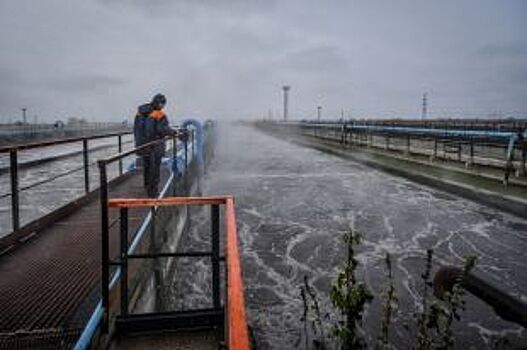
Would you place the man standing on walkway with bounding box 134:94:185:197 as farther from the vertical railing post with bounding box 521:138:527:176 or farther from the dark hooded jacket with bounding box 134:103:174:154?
the vertical railing post with bounding box 521:138:527:176

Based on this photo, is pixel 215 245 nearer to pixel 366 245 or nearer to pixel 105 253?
pixel 105 253

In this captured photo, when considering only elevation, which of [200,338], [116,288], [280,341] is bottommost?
[280,341]

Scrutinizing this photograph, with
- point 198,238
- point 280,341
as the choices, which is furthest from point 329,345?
point 198,238

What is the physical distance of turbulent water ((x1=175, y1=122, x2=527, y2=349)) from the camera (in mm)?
5961

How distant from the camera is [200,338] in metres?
3.79

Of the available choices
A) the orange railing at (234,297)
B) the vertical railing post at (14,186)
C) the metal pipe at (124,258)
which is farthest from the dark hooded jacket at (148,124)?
the orange railing at (234,297)

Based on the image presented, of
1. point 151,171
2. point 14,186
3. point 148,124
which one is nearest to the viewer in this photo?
point 14,186

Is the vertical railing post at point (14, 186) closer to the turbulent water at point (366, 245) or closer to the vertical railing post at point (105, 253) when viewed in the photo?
the vertical railing post at point (105, 253)

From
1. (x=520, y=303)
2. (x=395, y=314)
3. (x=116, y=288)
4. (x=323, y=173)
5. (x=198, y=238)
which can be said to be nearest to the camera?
(x=520, y=303)

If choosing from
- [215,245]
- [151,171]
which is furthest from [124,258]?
[151,171]

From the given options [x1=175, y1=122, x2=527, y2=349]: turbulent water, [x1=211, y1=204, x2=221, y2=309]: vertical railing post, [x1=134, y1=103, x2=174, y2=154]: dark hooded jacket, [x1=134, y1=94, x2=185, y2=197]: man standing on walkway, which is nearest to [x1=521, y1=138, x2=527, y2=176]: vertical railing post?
[x1=175, y1=122, x2=527, y2=349]: turbulent water

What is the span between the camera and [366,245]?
9.12m

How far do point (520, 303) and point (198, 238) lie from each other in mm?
7299

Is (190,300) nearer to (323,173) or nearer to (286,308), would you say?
(286,308)
